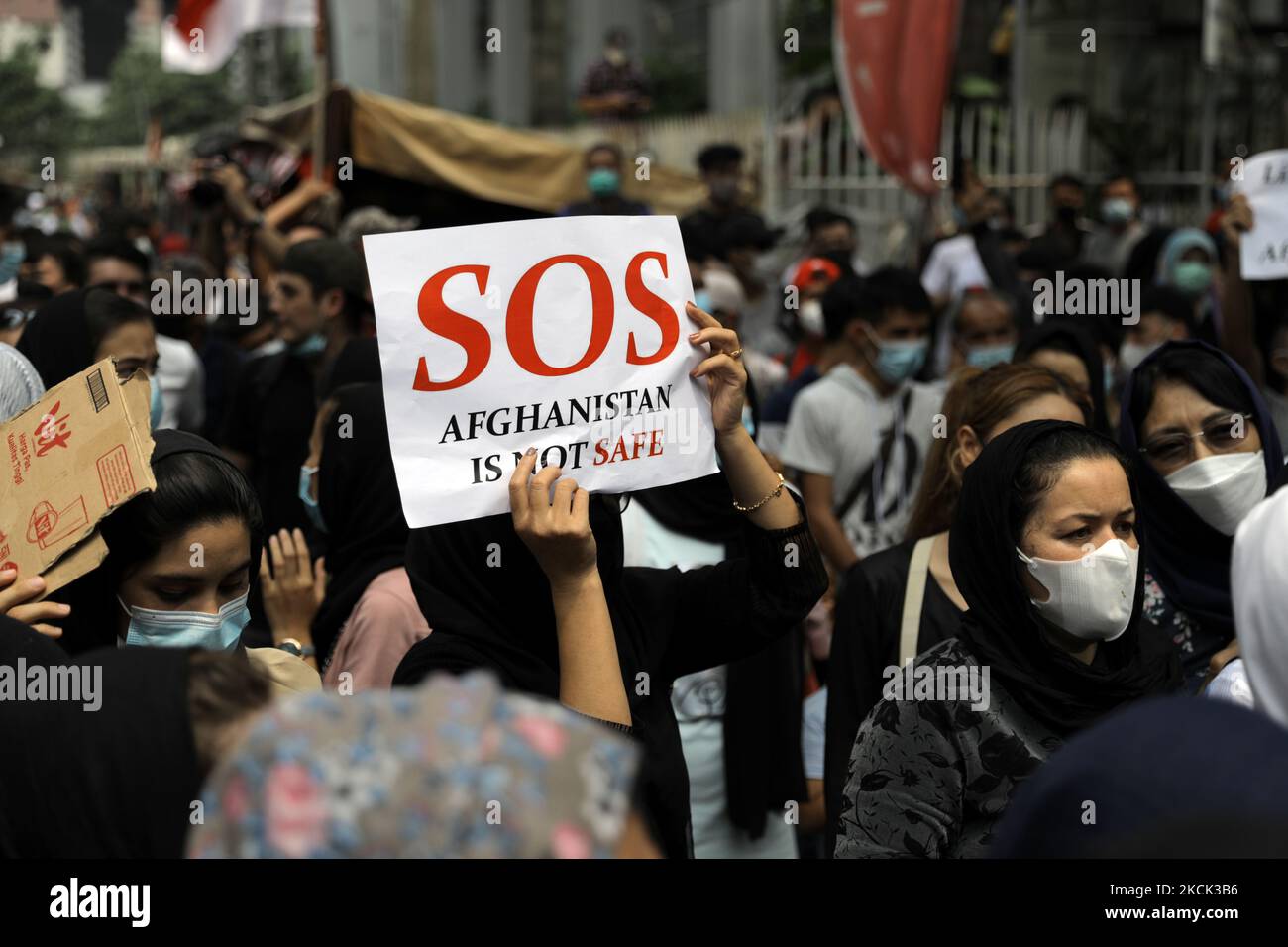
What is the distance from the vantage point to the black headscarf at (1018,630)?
268 centimetres

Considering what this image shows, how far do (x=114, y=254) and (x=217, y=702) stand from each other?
5742 millimetres

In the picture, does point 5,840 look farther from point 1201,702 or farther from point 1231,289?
point 1231,289

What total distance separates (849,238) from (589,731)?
809cm

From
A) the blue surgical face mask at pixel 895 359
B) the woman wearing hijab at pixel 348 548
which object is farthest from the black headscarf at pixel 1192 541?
the blue surgical face mask at pixel 895 359

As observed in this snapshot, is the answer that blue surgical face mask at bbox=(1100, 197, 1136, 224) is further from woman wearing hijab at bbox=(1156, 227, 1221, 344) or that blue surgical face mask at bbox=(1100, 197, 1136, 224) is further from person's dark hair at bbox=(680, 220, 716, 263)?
person's dark hair at bbox=(680, 220, 716, 263)

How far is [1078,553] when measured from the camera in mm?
2756

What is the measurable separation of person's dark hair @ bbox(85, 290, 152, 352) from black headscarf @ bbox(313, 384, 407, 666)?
96 centimetres

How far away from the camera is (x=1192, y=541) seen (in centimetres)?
358

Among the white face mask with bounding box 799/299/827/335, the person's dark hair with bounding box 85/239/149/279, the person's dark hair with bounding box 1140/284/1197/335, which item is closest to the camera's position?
the person's dark hair with bounding box 1140/284/1197/335

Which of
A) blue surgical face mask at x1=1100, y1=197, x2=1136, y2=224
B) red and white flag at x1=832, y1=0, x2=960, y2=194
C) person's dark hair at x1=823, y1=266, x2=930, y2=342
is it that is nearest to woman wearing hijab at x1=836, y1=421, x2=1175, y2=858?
person's dark hair at x1=823, y1=266, x2=930, y2=342

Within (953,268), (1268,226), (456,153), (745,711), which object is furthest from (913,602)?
(456,153)

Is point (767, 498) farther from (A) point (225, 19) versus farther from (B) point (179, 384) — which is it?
(A) point (225, 19)

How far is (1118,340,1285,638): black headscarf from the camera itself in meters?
3.51
